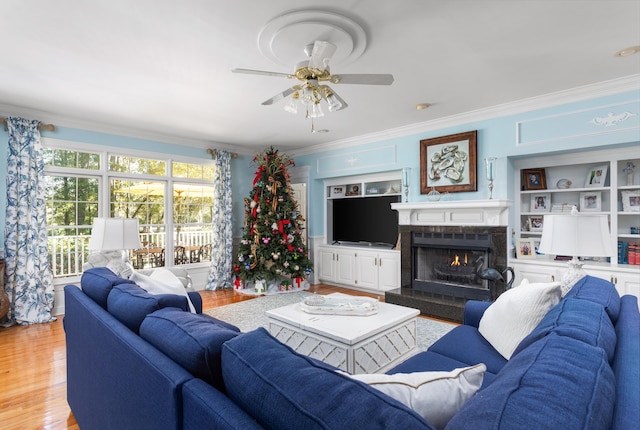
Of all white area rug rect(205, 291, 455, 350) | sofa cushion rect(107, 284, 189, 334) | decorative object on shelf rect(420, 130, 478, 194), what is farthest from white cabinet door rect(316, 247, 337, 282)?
sofa cushion rect(107, 284, 189, 334)

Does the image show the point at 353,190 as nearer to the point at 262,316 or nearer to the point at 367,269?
the point at 367,269

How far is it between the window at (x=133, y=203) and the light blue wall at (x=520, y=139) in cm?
285

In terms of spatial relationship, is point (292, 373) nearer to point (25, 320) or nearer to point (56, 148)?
point (25, 320)

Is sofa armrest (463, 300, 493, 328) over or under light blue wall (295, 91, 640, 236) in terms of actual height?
under

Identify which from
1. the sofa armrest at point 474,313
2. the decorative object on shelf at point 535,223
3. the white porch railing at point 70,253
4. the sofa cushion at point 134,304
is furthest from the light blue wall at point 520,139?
the sofa cushion at point 134,304

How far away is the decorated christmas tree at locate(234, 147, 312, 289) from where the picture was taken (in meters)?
5.52

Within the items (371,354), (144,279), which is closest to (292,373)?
(371,354)

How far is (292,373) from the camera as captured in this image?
0.81 meters

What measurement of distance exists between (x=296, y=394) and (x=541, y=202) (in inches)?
179

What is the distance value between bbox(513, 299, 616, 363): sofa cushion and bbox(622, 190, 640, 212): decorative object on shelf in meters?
3.22

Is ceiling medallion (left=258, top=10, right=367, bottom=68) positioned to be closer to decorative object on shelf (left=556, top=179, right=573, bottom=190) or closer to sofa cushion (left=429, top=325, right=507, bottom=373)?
sofa cushion (left=429, top=325, right=507, bottom=373)

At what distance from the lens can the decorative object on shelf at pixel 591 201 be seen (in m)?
3.85

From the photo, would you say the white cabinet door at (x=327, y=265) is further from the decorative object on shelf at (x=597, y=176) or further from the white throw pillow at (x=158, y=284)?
the white throw pillow at (x=158, y=284)

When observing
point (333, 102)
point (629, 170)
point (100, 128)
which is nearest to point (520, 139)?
point (629, 170)
